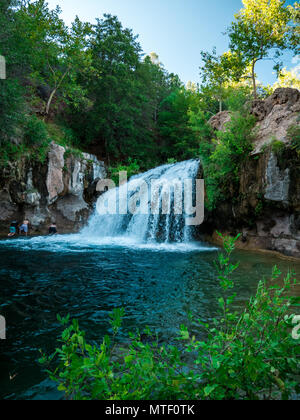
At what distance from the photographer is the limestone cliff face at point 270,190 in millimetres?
10070

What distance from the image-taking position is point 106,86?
22.0 metres

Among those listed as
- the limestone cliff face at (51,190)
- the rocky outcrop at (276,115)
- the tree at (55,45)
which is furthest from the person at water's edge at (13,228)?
the rocky outcrop at (276,115)

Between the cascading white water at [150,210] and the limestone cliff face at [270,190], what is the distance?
107 inches

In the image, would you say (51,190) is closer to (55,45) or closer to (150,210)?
(150,210)

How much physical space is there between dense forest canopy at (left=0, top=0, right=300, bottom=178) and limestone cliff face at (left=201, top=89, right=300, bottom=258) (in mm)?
1275

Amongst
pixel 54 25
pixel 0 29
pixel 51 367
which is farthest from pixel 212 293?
pixel 54 25

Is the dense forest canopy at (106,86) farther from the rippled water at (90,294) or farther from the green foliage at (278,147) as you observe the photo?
the rippled water at (90,294)

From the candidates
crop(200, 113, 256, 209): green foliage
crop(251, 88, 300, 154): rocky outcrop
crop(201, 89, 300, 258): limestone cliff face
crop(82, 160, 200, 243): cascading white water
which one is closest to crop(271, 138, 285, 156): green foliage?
crop(201, 89, 300, 258): limestone cliff face

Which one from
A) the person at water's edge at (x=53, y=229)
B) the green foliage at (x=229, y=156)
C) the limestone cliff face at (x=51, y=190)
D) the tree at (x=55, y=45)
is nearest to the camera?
the green foliage at (x=229, y=156)

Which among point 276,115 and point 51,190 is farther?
point 51,190

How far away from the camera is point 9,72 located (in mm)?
13805

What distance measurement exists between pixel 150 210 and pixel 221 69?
1545 cm

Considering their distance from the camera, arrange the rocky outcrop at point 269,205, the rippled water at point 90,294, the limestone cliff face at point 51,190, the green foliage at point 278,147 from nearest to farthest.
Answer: the rippled water at point 90,294
the rocky outcrop at point 269,205
the green foliage at point 278,147
the limestone cliff face at point 51,190

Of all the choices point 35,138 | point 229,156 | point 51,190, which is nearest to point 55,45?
point 35,138
